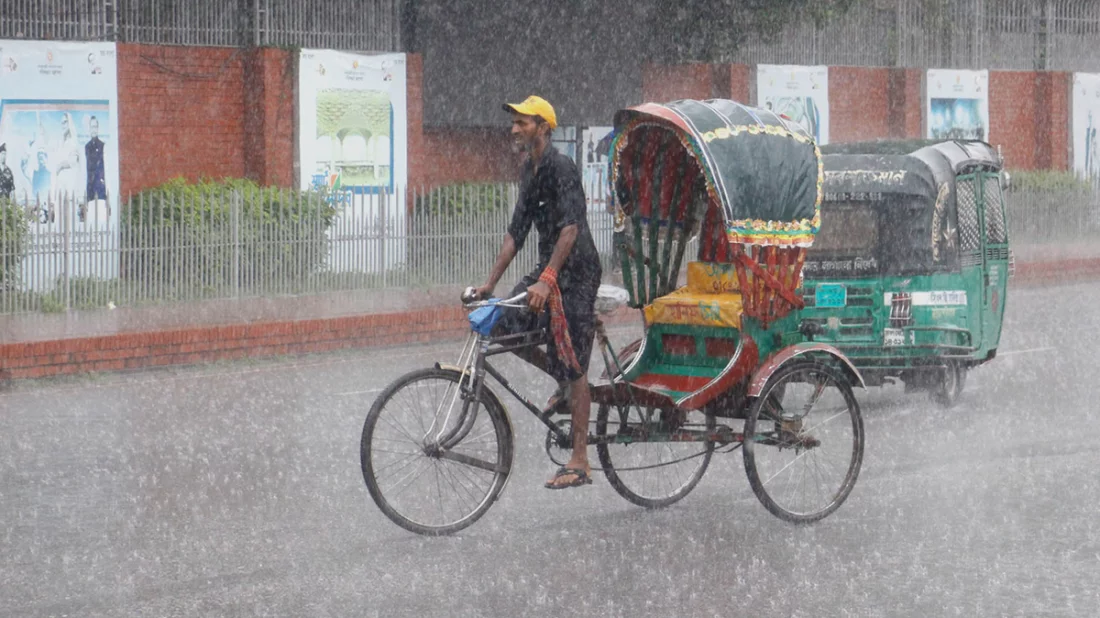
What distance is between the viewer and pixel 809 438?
798 centimetres

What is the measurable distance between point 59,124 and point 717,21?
1086cm

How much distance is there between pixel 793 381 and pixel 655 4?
679 inches

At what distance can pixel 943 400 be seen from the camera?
11555 mm

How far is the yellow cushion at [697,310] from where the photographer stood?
8156mm

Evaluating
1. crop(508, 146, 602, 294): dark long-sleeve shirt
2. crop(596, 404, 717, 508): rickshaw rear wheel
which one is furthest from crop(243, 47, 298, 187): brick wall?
crop(508, 146, 602, 294): dark long-sleeve shirt

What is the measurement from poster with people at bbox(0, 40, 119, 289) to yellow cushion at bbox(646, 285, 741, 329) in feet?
32.5

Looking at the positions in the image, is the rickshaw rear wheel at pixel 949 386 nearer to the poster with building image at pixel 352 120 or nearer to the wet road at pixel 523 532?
the wet road at pixel 523 532

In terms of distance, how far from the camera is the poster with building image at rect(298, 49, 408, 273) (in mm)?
20391

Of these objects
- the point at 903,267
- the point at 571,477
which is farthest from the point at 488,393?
the point at 903,267

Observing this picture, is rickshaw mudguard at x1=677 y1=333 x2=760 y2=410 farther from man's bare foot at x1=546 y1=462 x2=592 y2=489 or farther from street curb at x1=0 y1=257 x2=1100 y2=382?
street curb at x1=0 y1=257 x2=1100 y2=382

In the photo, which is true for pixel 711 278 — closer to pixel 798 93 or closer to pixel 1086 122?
pixel 798 93

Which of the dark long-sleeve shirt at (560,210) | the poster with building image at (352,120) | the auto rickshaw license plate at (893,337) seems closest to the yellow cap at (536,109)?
the dark long-sleeve shirt at (560,210)

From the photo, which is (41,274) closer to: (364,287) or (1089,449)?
(364,287)

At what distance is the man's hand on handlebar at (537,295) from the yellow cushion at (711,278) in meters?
1.68
